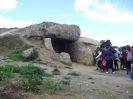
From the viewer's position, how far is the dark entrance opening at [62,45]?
781 inches

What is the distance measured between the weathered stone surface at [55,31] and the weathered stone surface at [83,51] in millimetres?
602

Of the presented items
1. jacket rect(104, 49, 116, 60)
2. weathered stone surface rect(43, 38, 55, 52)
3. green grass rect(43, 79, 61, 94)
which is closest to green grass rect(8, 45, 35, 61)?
weathered stone surface rect(43, 38, 55, 52)

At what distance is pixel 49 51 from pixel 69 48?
10.8 ft

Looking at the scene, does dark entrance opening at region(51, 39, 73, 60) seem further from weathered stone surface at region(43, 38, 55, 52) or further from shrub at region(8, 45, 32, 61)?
shrub at region(8, 45, 32, 61)

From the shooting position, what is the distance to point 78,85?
25.8 ft

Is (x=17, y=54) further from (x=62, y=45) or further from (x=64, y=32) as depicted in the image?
(x=62, y=45)

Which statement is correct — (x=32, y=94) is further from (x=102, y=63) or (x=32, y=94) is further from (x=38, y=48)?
(x=38, y=48)

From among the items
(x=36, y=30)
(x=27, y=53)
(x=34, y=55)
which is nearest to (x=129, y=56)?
(x=34, y=55)

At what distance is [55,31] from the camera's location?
1802cm

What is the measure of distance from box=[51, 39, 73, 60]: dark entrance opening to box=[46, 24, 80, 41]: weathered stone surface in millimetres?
1077

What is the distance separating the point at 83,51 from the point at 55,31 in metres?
2.55

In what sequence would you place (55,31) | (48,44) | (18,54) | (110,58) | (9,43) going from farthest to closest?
(55,31) → (9,43) → (48,44) → (18,54) → (110,58)

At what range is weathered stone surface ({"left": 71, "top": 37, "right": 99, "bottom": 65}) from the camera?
18.0 meters

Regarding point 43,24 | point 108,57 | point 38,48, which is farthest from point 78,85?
point 43,24
